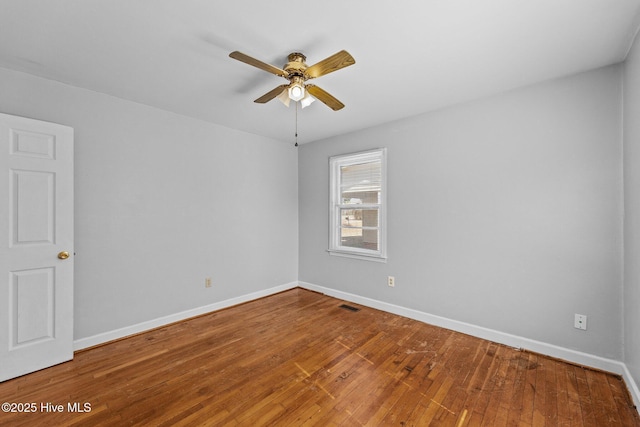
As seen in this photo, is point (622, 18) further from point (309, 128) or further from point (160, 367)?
point (160, 367)

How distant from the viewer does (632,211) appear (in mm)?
1928

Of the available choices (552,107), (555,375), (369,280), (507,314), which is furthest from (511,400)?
(552,107)

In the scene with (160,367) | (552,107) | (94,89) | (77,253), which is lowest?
(160,367)

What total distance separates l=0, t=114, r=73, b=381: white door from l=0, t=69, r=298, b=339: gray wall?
196 mm

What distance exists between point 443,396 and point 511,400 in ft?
1.51

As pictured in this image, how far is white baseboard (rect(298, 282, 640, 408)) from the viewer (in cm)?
212

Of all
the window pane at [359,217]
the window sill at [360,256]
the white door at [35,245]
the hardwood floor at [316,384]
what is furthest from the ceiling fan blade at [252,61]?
the window sill at [360,256]

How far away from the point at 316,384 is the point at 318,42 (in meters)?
2.53

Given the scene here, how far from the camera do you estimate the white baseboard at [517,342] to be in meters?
2.12

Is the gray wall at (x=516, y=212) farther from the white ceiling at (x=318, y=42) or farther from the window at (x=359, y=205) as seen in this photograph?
the white ceiling at (x=318, y=42)

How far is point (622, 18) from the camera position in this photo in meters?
1.68

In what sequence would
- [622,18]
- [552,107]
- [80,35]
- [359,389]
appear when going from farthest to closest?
[552,107] → [359,389] → [80,35] → [622,18]

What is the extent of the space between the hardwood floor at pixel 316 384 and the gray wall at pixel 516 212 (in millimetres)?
433

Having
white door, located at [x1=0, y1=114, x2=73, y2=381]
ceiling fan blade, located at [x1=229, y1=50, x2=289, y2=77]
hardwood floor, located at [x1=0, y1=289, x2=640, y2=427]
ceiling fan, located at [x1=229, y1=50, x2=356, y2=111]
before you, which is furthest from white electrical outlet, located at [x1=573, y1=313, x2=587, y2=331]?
white door, located at [x1=0, y1=114, x2=73, y2=381]
